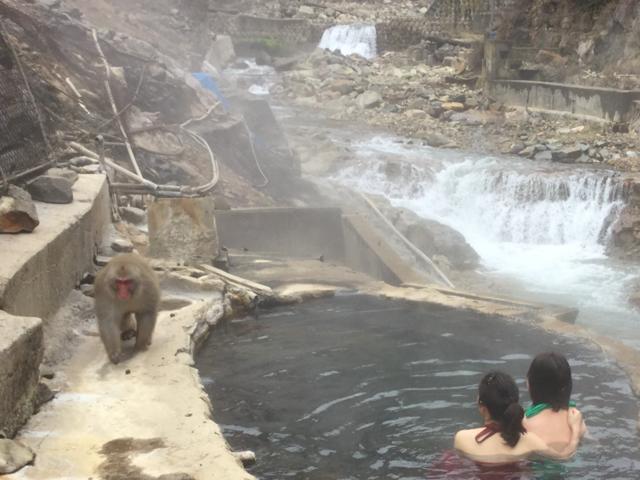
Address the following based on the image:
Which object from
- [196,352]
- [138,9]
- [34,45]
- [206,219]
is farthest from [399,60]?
[196,352]

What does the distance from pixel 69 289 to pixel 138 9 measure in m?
14.5

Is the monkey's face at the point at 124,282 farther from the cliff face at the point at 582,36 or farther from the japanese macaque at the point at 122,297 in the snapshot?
the cliff face at the point at 582,36

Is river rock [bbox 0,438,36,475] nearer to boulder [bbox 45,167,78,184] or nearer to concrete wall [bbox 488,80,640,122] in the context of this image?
boulder [bbox 45,167,78,184]

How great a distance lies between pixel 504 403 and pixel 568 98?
617 inches

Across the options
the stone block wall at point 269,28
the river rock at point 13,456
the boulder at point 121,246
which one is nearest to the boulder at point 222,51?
the stone block wall at point 269,28

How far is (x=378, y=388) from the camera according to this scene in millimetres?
5535

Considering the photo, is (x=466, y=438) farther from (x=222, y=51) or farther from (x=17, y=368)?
(x=222, y=51)

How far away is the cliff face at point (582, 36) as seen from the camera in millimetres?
21141

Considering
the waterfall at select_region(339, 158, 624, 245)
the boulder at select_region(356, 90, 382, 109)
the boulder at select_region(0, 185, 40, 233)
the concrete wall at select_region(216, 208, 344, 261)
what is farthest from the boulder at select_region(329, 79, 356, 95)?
the boulder at select_region(0, 185, 40, 233)

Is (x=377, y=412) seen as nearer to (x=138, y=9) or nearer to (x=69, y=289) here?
(x=69, y=289)

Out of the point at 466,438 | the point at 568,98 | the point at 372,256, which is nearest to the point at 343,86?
the point at 568,98

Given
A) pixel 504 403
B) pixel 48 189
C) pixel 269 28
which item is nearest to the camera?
pixel 504 403

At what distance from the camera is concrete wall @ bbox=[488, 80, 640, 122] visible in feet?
56.3

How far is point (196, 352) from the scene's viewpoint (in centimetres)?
607
